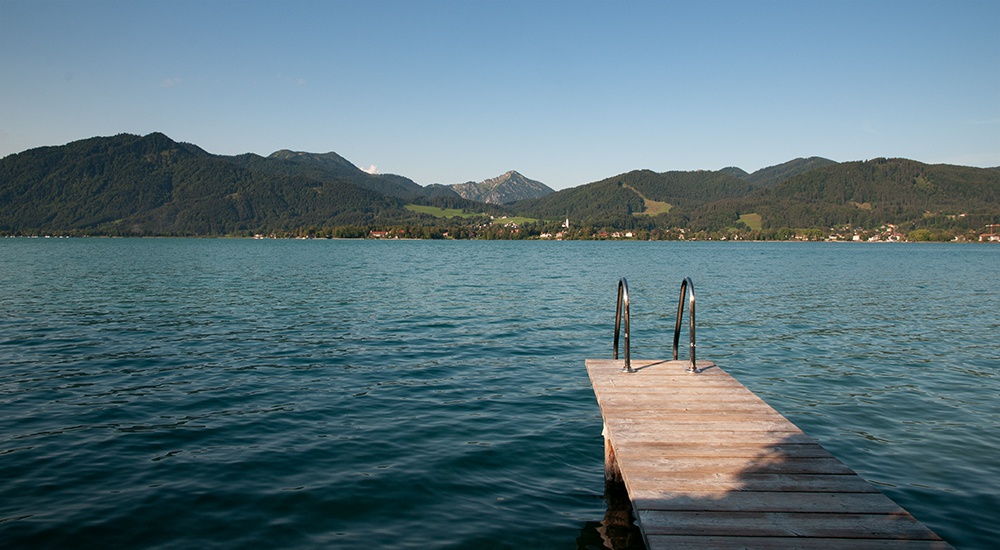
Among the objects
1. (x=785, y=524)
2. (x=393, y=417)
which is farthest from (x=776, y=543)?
(x=393, y=417)

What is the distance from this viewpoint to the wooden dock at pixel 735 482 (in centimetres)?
452

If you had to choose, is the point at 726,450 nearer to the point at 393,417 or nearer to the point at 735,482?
the point at 735,482

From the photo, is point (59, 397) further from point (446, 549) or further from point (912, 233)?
point (912, 233)

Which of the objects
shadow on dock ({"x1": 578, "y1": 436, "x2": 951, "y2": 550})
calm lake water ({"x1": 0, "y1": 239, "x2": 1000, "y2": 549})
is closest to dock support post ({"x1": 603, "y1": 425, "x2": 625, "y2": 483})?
calm lake water ({"x1": 0, "y1": 239, "x2": 1000, "y2": 549})

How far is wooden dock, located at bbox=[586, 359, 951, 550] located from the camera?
178 inches

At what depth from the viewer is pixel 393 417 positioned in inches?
428

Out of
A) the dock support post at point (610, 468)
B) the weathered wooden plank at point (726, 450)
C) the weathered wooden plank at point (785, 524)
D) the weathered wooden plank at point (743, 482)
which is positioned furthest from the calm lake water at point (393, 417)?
the weathered wooden plank at point (785, 524)

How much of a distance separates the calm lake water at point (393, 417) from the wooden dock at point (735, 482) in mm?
1330

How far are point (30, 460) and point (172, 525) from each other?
3453mm

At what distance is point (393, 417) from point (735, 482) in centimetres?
677

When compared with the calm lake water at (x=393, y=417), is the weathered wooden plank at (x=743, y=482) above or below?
above

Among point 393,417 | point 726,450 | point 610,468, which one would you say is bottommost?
point 393,417

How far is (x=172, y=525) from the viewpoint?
6.71 metres

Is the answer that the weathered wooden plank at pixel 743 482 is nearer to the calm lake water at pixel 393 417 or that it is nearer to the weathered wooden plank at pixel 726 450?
the weathered wooden plank at pixel 726 450
